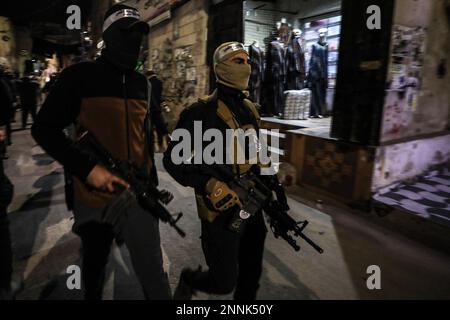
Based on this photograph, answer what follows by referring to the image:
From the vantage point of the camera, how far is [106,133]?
1650mm

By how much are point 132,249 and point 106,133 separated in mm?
660

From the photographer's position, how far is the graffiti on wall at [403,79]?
4027 millimetres

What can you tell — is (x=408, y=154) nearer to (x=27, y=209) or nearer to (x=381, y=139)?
(x=381, y=139)

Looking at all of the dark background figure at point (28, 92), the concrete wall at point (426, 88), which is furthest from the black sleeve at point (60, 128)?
the dark background figure at point (28, 92)

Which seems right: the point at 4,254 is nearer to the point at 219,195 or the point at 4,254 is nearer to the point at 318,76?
the point at 219,195

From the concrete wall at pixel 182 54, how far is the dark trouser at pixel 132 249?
6329 mm

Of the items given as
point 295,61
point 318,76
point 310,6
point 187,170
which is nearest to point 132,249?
point 187,170

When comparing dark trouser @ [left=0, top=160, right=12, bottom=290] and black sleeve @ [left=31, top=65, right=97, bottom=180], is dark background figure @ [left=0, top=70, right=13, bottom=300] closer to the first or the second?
dark trouser @ [left=0, top=160, right=12, bottom=290]

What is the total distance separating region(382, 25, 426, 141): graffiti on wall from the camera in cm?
403

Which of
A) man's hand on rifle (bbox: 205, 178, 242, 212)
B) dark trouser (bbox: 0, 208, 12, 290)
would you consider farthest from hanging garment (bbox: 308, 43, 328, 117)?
dark trouser (bbox: 0, 208, 12, 290)

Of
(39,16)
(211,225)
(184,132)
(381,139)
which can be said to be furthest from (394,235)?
(39,16)

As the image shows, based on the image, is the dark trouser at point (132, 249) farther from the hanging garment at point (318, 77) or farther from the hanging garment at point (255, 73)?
the hanging garment at point (318, 77)

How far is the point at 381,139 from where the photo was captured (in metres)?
4.12
